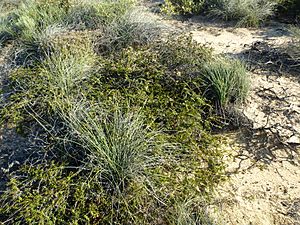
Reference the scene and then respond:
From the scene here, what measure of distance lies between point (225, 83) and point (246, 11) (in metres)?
2.69

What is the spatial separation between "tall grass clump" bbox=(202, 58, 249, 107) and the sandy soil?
16 cm

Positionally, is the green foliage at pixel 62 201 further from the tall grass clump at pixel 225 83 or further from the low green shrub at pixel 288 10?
the low green shrub at pixel 288 10

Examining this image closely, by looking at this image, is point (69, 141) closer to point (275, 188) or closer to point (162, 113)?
point (162, 113)

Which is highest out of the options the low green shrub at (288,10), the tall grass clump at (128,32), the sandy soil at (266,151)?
the tall grass clump at (128,32)

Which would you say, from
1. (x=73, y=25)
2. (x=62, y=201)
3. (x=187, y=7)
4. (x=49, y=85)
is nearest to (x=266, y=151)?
(x=62, y=201)

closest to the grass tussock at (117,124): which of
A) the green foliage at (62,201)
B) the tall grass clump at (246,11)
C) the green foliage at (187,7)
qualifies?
the green foliage at (62,201)

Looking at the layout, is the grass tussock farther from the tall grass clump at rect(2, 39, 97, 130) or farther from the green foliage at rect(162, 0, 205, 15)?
the green foliage at rect(162, 0, 205, 15)

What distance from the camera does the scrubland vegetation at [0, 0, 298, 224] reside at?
2.45 meters

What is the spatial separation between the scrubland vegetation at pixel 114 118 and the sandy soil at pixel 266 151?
175mm

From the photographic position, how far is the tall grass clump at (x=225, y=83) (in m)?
3.43

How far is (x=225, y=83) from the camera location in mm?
3438

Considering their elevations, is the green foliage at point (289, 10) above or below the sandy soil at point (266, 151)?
above

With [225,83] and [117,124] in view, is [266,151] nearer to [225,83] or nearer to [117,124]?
[225,83]

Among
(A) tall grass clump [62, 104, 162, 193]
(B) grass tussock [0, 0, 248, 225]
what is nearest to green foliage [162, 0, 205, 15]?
(B) grass tussock [0, 0, 248, 225]
